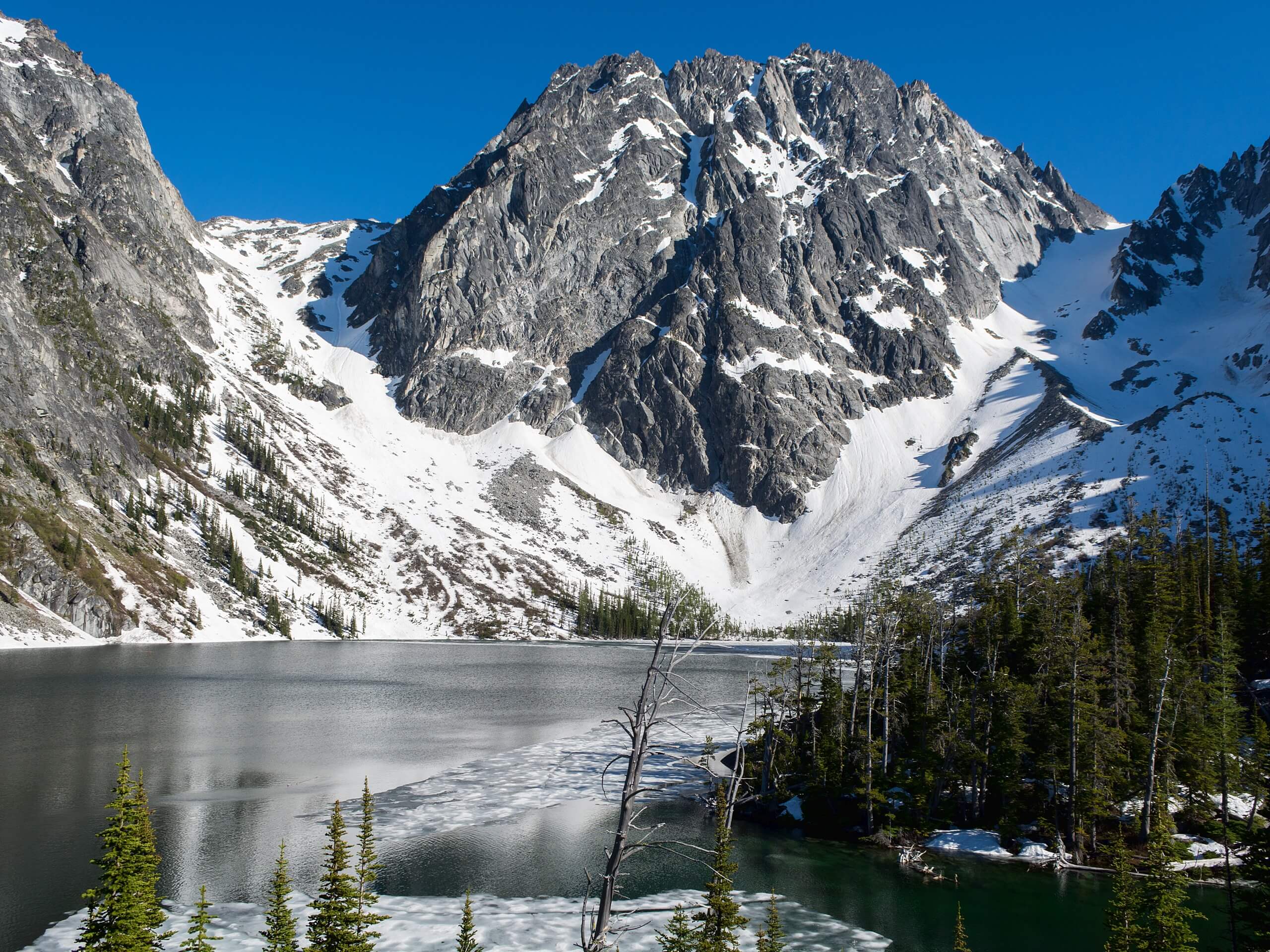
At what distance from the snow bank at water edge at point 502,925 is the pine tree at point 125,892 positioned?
795 centimetres

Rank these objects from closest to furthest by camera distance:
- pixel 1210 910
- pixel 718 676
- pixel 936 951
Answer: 1. pixel 936 951
2. pixel 1210 910
3. pixel 718 676

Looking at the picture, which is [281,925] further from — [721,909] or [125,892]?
[721,909]

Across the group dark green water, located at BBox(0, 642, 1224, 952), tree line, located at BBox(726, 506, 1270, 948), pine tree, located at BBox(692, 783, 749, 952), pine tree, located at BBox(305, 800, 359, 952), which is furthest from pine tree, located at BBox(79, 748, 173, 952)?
tree line, located at BBox(726, 506, 1270, 948)

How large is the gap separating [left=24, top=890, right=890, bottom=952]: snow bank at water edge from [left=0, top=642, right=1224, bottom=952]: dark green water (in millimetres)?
900

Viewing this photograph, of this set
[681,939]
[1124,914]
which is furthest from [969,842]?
[681,939]

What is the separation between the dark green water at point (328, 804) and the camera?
31.0m

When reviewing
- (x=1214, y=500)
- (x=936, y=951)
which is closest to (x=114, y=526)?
(x=936, y=951)

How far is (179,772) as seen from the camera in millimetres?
46906

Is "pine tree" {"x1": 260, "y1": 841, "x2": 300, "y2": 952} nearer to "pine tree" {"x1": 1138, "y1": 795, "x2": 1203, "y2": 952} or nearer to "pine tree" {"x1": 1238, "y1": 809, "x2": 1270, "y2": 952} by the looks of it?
"pine tree" {"x1": 1138, "y1": 795, "x2": 1203, "y2": 952}

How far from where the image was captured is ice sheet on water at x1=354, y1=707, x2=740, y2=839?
133 ft

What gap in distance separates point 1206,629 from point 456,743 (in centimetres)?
5194

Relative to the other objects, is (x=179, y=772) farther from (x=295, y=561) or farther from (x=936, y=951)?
(x=295, y=561)

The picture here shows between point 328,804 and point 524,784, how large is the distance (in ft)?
37.8

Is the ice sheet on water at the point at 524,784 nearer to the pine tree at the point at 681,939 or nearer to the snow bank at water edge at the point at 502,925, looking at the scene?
the snow bank at water edge at the point at 502,925
